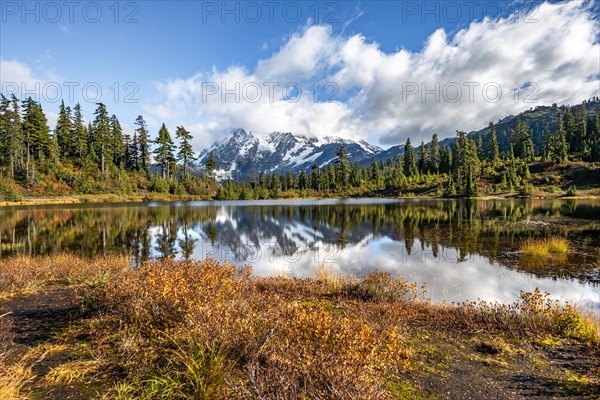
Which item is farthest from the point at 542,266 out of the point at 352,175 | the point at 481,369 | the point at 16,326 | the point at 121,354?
the point at 352,175

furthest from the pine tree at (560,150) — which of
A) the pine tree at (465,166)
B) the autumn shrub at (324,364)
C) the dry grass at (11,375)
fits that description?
the dry grass at (11,375)

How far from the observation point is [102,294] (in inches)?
345

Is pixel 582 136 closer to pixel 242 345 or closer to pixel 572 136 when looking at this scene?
pixel 572 136

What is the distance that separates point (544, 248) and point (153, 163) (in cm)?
13076

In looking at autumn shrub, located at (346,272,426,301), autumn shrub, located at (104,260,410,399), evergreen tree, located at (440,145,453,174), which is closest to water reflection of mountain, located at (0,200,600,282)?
autumn shrub, located at (346,272,426,301)

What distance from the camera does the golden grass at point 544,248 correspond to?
2072cm

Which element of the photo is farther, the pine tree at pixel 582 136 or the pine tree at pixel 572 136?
the pine tree at pixel 572 136

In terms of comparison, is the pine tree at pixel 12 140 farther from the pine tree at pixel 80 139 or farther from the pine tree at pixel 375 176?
the pine tree at pixel 375 176

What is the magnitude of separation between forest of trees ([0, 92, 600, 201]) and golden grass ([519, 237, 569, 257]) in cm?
8428

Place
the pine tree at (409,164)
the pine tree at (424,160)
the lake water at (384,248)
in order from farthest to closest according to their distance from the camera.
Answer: the pine tree at (424,160), the pine tree at (409,164), the lake water at (384,248)

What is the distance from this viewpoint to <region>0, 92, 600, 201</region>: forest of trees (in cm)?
9100

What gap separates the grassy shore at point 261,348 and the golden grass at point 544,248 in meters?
13.2

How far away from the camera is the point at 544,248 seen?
21625 mm

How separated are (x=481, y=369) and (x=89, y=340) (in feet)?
30.0
